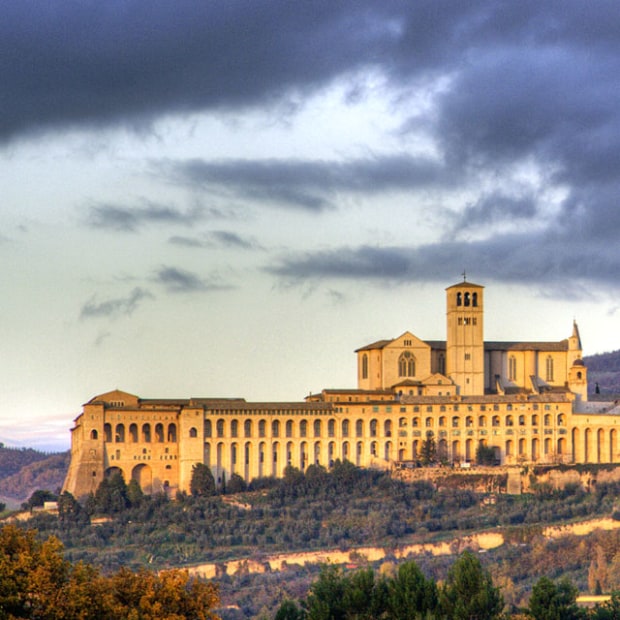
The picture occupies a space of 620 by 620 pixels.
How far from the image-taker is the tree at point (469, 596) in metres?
69.9

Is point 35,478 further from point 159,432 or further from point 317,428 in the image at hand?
point 317,428

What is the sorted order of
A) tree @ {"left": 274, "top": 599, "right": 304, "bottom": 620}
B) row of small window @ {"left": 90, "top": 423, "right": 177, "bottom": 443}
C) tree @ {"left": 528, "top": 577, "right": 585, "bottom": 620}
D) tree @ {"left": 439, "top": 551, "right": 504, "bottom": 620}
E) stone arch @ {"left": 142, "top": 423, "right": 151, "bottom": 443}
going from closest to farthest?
tree @ {"left": 274, "top": 599, "right": 304, "bottom": 620}
tree @ {"left": 528, "top": 577, "right": 585, "bottom": 620}
tree @ {"left": 439, "top": 551, "right": 504, "bottom": 620}
row of small window @ {"left": 90, "top": 423, "right": 177, "bottom": 443}
stone arch @ {"left": 142, "top": 423, "right": 151, "bottom": 443}

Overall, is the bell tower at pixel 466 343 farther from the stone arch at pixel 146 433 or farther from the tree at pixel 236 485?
the stone arch at pixel 146 433

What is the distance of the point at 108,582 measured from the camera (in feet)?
196

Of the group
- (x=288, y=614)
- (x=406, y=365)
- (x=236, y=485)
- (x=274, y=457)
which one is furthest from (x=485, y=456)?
(x=288, y=614)

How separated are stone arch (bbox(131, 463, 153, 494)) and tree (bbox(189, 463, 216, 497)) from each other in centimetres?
364

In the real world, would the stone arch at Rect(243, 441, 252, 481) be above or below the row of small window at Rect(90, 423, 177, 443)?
below

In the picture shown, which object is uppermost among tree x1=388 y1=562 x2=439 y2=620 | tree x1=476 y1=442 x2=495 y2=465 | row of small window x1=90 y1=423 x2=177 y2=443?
row of small window x1=90 y1=423 x2=177 y2=443

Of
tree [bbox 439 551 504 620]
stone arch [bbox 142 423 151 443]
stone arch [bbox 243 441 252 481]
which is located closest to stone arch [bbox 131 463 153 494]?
stone arch [bbox 142 423 151 443]

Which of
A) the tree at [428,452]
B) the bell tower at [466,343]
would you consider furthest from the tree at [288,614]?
the bell tower at [466,343]

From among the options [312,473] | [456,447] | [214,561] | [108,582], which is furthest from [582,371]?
[108,582]

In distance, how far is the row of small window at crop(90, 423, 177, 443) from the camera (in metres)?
122

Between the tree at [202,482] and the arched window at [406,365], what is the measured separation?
17.3 metres

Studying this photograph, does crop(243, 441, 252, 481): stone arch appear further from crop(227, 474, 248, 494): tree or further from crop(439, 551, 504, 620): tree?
crop(439, 551, 504, 620): tree
